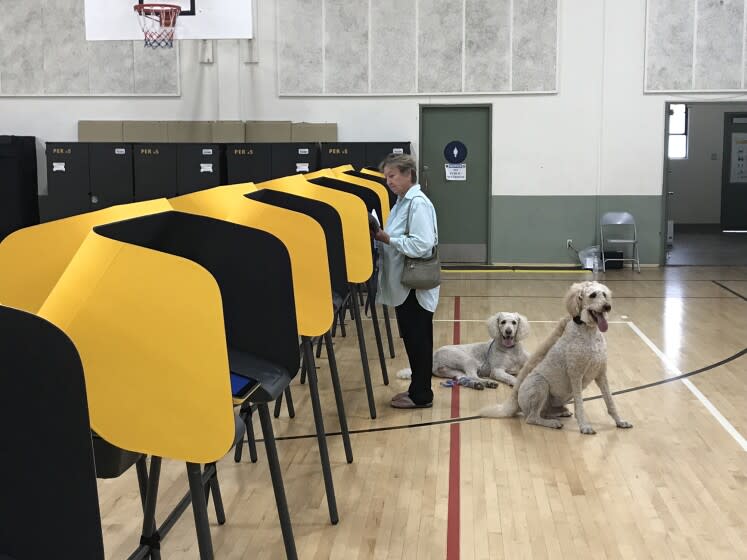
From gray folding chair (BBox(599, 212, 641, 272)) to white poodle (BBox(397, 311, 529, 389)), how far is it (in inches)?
268

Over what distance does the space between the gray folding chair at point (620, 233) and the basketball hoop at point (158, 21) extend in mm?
6500

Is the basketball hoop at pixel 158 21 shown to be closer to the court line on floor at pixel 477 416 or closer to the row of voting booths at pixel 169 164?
the row of voting booths at pixel 169 164

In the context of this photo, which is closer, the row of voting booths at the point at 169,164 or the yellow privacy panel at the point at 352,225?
the yellow privacy panel at the point at 352,225

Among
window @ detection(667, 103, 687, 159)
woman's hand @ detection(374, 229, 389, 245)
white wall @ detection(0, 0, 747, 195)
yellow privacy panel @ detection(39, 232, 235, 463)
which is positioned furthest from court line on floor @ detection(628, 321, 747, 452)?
window @ detection(667, 103, 687, 159)

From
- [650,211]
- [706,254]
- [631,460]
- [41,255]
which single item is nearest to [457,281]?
[650,211]

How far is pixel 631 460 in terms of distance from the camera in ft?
15.1

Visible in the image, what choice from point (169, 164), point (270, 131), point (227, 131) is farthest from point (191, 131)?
point (270, 131)

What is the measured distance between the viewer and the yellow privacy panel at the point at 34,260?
94.8 inches

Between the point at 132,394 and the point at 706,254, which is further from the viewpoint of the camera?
the point at 706,254

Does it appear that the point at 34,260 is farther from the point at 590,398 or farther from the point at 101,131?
the point at 101,131

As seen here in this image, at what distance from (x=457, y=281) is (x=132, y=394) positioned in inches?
389

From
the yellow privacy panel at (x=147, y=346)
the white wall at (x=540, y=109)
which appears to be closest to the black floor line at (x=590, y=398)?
the yellow privacy panel at (x=147, y=346)

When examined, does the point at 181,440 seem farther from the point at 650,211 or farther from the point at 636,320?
the point at 650,211

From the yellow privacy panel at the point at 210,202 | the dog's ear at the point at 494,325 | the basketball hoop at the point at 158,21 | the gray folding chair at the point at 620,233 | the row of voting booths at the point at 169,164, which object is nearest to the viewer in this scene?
the yellow privacy panel at the point at 210,202
